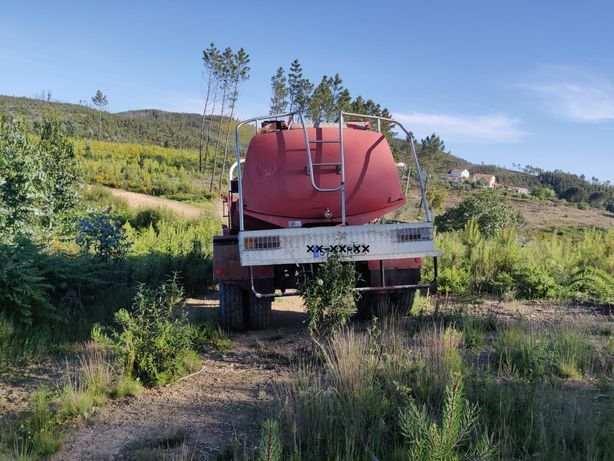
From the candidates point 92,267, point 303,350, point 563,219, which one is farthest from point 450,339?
point 563,219

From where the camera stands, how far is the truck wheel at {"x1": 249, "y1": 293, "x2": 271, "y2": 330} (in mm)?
6069

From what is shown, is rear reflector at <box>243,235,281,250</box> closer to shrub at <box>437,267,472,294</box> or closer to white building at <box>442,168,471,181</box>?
shrub at <box>437,267,472,294</box>

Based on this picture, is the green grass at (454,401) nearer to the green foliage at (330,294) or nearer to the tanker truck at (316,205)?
the green foliage at (330,294)

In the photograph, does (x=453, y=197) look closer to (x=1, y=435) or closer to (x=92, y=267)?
(x=92, y=267)

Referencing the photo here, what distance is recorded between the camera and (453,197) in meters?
59.9

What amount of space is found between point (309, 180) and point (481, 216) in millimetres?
15857

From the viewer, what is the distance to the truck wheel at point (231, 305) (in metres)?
6.03

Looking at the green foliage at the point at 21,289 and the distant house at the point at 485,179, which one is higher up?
the distant house at the point at 485,179

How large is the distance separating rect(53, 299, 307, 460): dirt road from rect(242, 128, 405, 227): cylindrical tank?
1587mm

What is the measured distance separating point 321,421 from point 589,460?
155cm

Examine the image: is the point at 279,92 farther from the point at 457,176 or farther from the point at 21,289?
the point at 457,176

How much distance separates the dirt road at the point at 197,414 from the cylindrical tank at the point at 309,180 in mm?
1587

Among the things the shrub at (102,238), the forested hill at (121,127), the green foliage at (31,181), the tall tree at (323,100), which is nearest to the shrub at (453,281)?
the shrub at (102,238)

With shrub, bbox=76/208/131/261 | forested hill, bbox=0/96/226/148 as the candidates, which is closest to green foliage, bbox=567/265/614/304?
shrub, bbox=76/208/131/261
